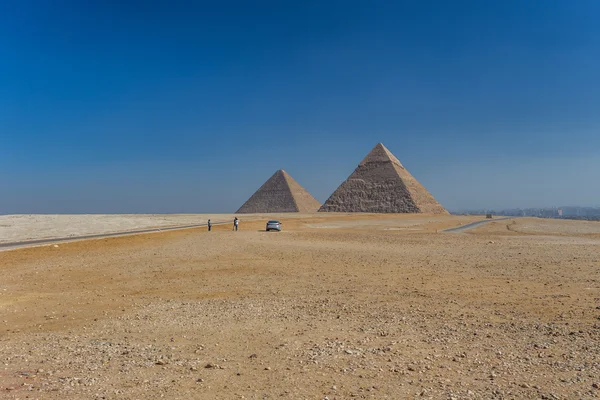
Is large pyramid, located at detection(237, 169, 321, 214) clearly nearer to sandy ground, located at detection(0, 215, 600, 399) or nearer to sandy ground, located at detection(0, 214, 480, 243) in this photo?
sandy ground, located at detection(0, 214, 480, 243)

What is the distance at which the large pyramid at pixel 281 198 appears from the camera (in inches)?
6427

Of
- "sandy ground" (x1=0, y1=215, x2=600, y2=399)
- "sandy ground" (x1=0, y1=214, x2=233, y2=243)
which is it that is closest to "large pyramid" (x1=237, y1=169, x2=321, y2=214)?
"sandy ground" (x1=0, y1=214, x2=233, y2=243)

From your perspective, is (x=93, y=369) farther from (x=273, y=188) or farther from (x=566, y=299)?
(x=273, y=188)

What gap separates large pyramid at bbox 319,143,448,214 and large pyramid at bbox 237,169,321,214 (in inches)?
464

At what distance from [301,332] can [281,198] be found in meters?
159

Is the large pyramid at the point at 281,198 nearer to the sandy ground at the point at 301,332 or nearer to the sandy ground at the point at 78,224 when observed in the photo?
the sandy ground at the point at 78,224

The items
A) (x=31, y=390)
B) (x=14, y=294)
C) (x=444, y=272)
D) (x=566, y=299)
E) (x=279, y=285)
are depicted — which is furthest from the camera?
(x=444, y=272)

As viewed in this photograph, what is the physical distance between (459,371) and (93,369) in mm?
4943

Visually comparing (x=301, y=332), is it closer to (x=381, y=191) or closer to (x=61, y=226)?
(x=61, y=226)

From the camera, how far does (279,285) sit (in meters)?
13.0

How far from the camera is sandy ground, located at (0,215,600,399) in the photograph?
226 inches

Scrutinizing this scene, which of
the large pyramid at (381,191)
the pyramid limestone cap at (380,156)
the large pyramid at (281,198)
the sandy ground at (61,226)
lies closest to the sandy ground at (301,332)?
the sandy ground at (61,226)

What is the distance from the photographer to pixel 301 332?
8.09 m

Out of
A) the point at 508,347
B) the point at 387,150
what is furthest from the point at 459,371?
the point at 387,150
